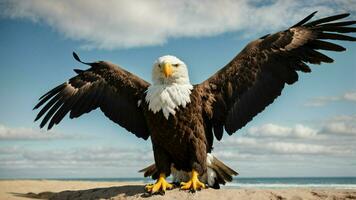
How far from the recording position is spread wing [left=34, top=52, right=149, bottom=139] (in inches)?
283

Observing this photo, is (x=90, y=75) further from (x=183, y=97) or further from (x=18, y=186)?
(x=18, y=186)

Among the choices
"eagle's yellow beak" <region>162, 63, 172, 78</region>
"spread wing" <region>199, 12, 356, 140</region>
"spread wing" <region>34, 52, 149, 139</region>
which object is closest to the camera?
"eagle's yellow beak" <region>162, 63, 172, 78</region>

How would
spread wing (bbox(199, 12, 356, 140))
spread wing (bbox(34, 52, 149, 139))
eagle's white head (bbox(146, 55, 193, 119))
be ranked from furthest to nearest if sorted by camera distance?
spread wing (bbox(34, 52, 149, 139)), spread wing (bbox(199, 12, 356, 140)), eagle's white head (bbox(146, 55, 193, 119))

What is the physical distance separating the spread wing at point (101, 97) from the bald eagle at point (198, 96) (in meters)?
0.02

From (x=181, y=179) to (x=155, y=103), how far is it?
1.36m

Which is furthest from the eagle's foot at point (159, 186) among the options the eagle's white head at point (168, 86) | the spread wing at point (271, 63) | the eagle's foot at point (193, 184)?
Answer: the spread wing at point (271, 63)

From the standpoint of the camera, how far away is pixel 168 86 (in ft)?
20.6

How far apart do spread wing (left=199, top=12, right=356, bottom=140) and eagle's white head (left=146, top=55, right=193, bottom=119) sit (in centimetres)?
43

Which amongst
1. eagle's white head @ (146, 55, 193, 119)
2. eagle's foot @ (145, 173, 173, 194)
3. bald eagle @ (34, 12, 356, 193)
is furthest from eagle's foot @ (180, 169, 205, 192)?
eagle's white head @ (146, 55, 193, 119)

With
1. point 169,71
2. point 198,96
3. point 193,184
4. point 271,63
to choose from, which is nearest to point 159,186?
point 193,184

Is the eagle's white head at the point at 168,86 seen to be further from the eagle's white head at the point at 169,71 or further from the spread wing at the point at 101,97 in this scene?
the spread wing at the point at 101,97

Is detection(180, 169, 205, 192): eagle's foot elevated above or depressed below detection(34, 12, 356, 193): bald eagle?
below

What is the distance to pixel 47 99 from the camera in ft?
24.8

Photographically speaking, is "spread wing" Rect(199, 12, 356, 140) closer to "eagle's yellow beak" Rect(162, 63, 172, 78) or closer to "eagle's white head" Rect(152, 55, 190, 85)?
"eagle's white head" Rect(152, 55, 190, 85)
